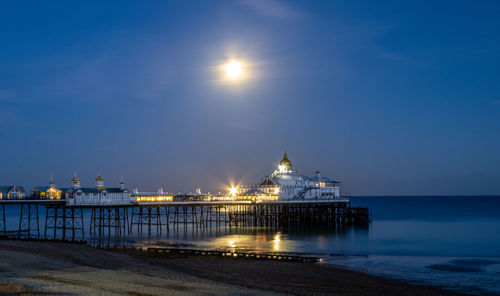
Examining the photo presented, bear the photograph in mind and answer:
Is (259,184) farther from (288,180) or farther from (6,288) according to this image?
(6,288)

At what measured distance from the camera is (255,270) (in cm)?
→ 2970

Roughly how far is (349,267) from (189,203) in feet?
99.3

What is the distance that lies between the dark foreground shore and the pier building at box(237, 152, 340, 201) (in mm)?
44759


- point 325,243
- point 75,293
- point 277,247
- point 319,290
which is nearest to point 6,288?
point 75,293

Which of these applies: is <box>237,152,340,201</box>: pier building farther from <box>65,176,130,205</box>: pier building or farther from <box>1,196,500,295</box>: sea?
<box>65,176,130,205</box>: pier building

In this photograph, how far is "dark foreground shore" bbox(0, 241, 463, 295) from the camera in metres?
18.6

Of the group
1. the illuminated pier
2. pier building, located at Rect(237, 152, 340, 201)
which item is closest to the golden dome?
the illuminated pier

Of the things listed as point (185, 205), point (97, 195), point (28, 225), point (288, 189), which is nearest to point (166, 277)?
point (97, 195)

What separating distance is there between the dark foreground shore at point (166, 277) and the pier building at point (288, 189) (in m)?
44.8

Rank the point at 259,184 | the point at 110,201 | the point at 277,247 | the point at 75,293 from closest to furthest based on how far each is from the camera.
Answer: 1. the point at 75,293
2. the point at 277,247
3. the point at 110,201
4. the point at 259,184

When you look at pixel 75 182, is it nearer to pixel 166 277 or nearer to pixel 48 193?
pixel 48 193

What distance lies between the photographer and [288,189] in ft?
282

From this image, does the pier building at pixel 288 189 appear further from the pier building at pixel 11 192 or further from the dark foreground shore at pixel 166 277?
the dark foreground shore at pixel 166 277

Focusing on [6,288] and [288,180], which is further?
[288,180]
